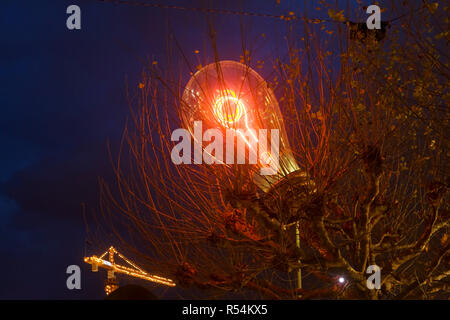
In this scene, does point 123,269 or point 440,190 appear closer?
point 440,190

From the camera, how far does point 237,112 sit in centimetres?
606

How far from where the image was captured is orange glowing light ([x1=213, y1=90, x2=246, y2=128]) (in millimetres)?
5914

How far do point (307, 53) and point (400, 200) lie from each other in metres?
2.57

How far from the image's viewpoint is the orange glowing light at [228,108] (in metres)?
5.91

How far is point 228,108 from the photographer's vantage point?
602 centimetres

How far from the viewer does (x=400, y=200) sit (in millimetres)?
6742

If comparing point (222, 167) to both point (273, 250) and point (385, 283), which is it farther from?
point (385, 283)

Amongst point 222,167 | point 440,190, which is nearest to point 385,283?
point 440,190

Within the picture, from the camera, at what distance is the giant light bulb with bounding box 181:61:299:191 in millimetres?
5957

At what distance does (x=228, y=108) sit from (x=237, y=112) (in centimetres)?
13

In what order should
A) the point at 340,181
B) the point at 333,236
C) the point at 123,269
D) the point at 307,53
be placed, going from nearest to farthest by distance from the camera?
1. the point at 307,53
2. the point at 340,181
3. the point at 333,236
4. the point at 123,269

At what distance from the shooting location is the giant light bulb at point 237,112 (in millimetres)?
5957
